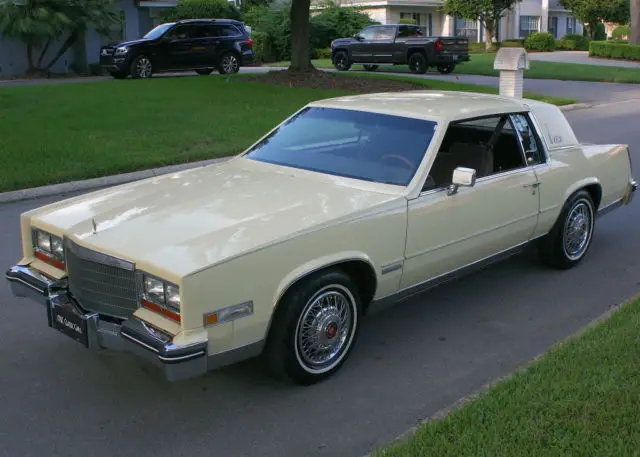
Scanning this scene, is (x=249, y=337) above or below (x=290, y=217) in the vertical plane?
below

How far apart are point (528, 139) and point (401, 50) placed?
24344 millimetres

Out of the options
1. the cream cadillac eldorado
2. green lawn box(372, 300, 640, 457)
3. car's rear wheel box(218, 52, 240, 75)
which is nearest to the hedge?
car's rear wheel box(218, 52, 240, 75)

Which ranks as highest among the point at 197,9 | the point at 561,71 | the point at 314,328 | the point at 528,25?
the point at 528,25

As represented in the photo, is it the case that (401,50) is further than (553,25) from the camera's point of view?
No

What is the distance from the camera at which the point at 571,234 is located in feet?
21.3

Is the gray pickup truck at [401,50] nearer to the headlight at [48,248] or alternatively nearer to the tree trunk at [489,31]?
the tree trunk at [489,31]

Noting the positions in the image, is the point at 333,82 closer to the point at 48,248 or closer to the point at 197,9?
the point at 48,248

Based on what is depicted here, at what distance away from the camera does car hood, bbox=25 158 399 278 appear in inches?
154

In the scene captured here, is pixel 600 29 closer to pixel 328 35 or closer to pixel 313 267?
pixel 328 35

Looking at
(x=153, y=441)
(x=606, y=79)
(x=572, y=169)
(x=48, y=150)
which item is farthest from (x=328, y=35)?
(x=153, y=441)

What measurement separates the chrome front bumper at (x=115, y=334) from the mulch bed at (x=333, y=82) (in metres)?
15.3

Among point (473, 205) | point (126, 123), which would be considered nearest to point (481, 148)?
point (473, 205)

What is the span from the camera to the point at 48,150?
1130 centimetres

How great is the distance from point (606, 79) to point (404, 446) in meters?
25.9
